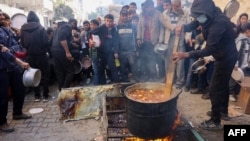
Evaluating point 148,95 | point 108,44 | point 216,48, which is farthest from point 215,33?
point 108,44

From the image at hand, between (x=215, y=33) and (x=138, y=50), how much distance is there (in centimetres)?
441

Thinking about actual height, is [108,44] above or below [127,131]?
above

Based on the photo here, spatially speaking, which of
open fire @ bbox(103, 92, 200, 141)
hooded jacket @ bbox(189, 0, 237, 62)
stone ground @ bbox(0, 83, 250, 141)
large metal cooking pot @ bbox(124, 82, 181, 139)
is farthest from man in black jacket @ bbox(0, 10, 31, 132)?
hooded jacket @ bbox(189, 0, 237, 62)

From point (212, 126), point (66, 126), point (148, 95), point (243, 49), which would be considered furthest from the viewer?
point (243, 49)

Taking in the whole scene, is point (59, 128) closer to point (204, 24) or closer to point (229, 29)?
point (204, 24)

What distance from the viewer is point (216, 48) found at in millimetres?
4586

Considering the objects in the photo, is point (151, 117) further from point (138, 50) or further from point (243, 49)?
point (138, 50)

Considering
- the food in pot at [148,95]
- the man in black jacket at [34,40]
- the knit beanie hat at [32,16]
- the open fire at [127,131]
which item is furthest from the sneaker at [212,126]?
the knit beanie hat at [32,16]

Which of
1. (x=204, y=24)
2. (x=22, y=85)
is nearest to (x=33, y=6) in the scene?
(x=22, y=85)

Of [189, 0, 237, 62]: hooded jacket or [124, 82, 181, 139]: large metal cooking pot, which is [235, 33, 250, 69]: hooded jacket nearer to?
[189, 0, 237, 62]: hooded jacket

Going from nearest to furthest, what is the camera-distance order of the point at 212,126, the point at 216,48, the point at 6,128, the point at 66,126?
Result: 1. the point at 216,48
2. the point at 212,126
3. the point at 6,128
4. the point at 66,126

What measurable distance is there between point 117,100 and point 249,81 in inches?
130

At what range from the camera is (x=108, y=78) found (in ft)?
30.2

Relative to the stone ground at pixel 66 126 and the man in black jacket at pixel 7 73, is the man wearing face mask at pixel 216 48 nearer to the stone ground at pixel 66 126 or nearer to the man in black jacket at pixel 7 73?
the stone ground at pixel 66 126
